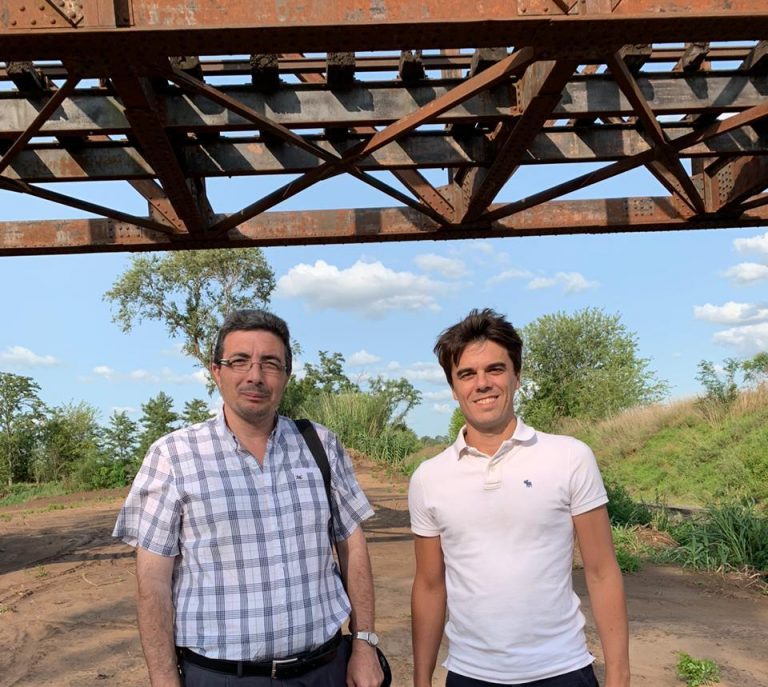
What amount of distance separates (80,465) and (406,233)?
19.5 metres

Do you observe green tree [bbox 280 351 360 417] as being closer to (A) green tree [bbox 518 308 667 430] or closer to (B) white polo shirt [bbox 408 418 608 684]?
(A) green tree [bbox 518 308 667 430]

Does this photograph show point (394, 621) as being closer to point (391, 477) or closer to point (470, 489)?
point (470, 489)

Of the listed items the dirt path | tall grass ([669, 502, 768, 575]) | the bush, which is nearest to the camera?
the dirt path

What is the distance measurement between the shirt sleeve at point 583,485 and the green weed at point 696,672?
3240 mm

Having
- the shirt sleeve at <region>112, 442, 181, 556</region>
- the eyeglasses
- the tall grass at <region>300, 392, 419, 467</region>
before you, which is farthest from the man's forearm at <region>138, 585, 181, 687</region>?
the tall grass at <region>300, 392, 419, 467</region>

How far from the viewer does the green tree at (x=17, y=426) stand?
1104 inches

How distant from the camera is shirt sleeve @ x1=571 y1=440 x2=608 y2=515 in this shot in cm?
239

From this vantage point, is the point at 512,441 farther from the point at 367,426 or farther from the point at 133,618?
the point at 367,426

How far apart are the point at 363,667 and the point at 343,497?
58 centimetres

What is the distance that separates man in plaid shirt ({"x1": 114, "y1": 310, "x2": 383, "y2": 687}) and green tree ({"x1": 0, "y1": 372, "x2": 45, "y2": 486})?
92.2 feet

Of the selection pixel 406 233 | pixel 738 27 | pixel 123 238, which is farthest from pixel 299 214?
pixel 738 27

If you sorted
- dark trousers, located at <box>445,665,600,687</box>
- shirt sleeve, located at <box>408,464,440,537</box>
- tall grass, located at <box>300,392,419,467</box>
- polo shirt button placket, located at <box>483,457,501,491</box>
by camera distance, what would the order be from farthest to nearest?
1. tall grass, located at <box>300,392,419,467</box>
2. shirt sleeve, located at <box>408,464,440,537</box>
3. polo shirt button placket, located at <box>483,457,501,491</box>
4. dark trousers, located at <box>445,665,600,687</box>

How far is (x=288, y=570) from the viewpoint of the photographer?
99.7 inches

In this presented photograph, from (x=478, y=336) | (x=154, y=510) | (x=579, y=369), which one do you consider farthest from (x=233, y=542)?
(x=579, y=369)
